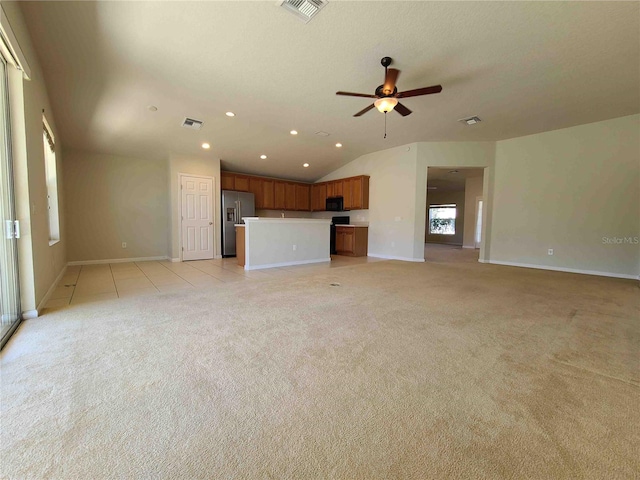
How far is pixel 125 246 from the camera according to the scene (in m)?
6.24

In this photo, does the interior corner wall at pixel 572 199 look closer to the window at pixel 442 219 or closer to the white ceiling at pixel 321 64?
the white ceiling at pixel 321 64

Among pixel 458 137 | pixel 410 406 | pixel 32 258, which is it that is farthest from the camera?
pixel 458 137

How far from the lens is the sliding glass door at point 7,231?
2.29 meters

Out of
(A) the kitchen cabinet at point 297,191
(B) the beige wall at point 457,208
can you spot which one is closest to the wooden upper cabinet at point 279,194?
(A) the kitchen cabinet at point 297,191

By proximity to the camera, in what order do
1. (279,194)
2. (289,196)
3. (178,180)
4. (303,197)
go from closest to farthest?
(178,180), (279,194), (289,196), (303,197)

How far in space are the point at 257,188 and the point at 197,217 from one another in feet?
6.55

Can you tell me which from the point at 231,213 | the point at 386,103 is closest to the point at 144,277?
the point at 231,213

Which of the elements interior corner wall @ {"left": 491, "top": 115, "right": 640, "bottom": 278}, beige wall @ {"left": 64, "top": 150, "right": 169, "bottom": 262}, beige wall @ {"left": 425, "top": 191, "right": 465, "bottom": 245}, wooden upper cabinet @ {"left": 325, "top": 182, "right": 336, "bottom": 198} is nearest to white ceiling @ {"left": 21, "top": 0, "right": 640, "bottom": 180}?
interior corner wall @ {"left": 491, "top": 115, "right": 640, "bottom": 278}

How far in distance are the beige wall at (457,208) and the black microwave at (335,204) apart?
6328 millimetres

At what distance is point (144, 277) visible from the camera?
14.7 feet

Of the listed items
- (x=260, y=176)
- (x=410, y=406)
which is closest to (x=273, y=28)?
(x=410, y=406)

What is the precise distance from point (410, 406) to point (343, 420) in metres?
0.37

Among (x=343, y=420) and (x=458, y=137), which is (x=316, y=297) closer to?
(x=343, y=420)

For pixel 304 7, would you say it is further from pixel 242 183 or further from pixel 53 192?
pixel 242 183
